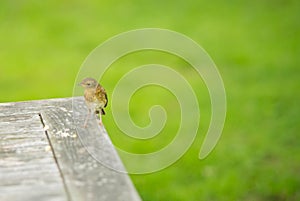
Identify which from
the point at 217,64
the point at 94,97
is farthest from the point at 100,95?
the point at 217,64

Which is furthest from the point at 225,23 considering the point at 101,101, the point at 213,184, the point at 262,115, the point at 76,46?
the point at 101,101

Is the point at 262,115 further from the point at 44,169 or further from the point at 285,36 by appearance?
the point at 44,169

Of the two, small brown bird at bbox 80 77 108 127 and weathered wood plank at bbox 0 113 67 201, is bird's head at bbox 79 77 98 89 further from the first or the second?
weathered wood plank at bbox 0 113 67 201

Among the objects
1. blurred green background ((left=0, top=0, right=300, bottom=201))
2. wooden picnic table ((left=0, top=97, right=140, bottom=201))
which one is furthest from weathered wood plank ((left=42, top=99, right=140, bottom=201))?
blurred green background ((left=0, top=0, right=300, bottom=201))

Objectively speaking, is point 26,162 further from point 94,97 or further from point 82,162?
point 94,97

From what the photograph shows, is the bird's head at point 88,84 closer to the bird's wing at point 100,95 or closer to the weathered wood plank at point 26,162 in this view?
the bird's wing at point 100,95

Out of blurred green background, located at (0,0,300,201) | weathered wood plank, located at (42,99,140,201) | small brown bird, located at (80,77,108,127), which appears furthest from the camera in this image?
blurred green background, located at (0,0,300,201)
